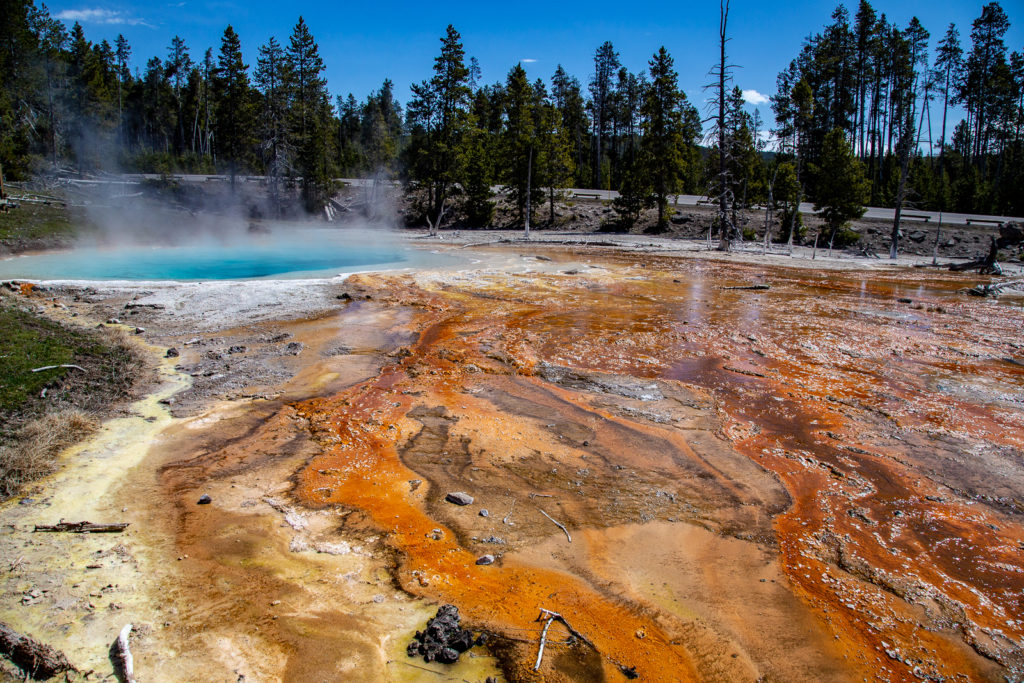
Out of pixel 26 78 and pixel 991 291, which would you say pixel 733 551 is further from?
pixel 26 78

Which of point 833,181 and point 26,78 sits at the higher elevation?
point 26,78

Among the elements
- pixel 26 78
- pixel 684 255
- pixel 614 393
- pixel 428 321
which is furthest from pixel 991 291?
pixel 26 78

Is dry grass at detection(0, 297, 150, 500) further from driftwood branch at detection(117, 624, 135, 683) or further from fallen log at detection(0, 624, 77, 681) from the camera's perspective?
driftwood branch at detection(117, 624, 135, 683)

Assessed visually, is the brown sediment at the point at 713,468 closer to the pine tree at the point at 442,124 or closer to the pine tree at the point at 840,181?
the pine tree at the point at 840,181

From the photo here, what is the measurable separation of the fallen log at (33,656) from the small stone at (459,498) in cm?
280

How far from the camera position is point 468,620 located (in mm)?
3736

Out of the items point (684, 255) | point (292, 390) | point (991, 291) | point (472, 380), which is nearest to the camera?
point (292, 390)

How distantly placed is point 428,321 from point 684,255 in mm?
18135

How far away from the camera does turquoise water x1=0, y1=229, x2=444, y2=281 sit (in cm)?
1806

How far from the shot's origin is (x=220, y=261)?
74.5 ft

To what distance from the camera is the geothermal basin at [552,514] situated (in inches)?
140

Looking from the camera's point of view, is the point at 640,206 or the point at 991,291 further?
the point at 640,206

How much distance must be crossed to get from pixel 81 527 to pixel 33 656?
1.55m

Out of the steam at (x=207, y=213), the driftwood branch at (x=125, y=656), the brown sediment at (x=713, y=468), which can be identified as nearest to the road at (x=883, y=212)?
the steam at (x=207, y=213)
